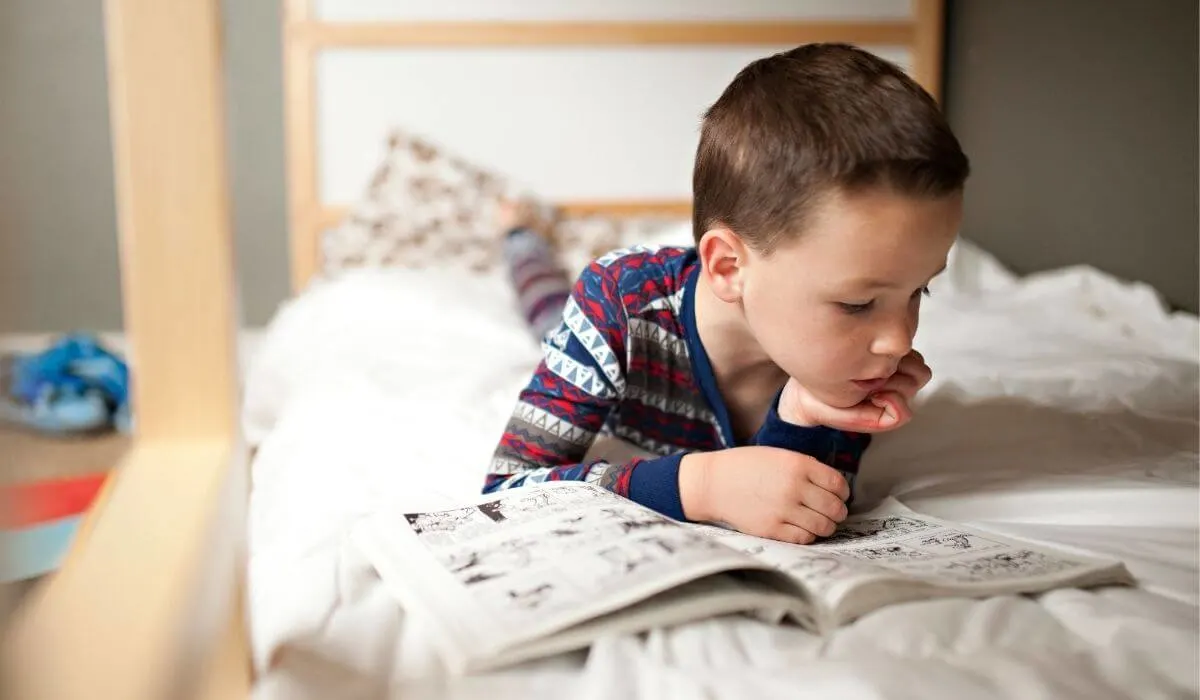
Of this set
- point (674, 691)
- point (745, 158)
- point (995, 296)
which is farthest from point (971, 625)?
point (995, 296)

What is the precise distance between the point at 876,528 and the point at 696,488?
0.15m

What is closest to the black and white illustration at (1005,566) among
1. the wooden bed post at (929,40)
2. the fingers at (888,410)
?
the fingers at (888,410)

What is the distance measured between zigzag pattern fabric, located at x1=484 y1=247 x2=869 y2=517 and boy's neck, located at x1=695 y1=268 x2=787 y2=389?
0.04 ft

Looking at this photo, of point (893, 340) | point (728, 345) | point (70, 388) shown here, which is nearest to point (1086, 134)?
point (728, 345)

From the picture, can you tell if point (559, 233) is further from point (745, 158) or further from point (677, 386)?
point (745, 158)

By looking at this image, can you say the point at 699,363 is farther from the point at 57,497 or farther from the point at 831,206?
the point at 57,497

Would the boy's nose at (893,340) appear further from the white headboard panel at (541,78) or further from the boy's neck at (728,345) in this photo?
the white headboard panel at (541,78)

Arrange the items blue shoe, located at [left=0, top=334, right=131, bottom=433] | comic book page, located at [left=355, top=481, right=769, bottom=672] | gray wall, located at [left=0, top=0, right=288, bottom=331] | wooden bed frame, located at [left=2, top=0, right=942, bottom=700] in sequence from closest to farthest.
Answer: wooden bed frame, located at [left=2, top=0, right=942, bottom=700] < comic book page, located at [left=355, top=481, right=769, bottom=672] < blue shoe, located at [left=0, top=334, right=131, bottom=433] < gray wall, located at [left=0, top=0, right=288, bottom=331]

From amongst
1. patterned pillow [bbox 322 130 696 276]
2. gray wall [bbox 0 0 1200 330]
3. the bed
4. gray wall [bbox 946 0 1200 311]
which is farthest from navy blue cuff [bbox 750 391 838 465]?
patterned pillow [bbox 322 130 696 276]

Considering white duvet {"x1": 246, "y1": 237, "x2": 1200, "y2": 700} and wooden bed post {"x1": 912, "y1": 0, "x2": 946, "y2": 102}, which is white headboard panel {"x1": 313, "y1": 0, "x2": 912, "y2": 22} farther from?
white duvet {"x1": 246, "y1": 237, "x2": 1200, "y2": 700}

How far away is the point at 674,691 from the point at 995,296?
1.46 metres

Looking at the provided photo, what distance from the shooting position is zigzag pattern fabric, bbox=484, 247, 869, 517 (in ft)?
2.93

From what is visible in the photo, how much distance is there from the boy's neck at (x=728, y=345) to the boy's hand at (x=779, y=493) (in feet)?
0.60

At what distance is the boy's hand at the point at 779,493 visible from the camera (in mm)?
757
